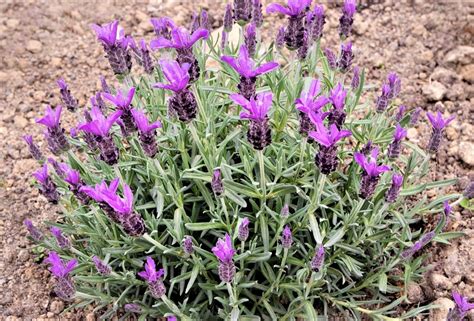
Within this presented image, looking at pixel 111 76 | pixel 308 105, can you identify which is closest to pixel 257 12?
pixel 308 105

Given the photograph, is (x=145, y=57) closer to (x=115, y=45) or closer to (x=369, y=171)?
(x=115, y=45)

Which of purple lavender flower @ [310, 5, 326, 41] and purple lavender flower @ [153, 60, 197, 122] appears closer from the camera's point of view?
purple lavender flower @ [153, 60, 197, 122]

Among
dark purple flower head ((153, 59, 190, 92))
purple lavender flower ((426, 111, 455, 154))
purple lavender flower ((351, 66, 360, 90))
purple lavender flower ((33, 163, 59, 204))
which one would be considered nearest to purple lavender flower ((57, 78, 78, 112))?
purple lavender flower ((33, 163, 59, 204))

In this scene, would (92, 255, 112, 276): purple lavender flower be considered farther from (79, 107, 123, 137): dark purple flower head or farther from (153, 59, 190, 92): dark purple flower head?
(153, 59, 190, 92): dark purple flower head

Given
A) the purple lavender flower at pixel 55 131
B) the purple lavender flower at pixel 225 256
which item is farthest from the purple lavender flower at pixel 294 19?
the purple lavender flower at pixel 55 131

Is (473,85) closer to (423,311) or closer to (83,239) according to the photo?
(423,311)

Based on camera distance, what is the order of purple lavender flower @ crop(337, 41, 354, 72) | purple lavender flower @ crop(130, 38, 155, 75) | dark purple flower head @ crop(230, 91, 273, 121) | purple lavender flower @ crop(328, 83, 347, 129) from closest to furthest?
dark purple flower head @ crop(230, 91, 273, 121) → purple lavender flower @ crop(328, 83, 347, 129) → purple lavender flower @ crop(337, 41, 354, 72) → purple lavender flower @ crop(130, 38, 155, 75)
